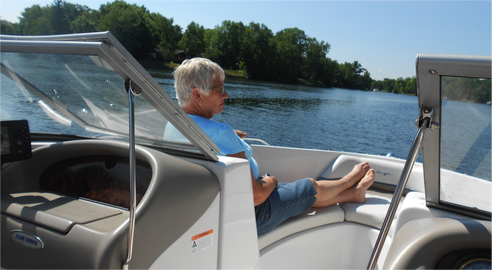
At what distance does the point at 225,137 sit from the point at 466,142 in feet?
2.90

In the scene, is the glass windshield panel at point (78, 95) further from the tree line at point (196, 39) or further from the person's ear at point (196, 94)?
the tree line at point (196, 39)

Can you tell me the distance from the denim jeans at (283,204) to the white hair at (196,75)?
0.61 m

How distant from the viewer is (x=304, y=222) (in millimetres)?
1839

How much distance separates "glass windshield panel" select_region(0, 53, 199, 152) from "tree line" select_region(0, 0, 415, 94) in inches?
1610

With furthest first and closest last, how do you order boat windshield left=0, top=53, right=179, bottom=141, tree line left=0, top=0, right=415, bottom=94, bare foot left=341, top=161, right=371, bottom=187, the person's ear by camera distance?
tree line left=0, top=0, right=415, bottom=94 < bare foot left=341, top=161, right=371, bottom=187 < the person's ear < boat windshield left=0, top=53, right=179, bottom=141

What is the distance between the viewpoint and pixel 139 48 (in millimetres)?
40438

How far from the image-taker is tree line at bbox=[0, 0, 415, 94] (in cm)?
4512

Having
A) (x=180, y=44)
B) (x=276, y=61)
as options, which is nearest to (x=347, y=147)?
(x=276, y=61)

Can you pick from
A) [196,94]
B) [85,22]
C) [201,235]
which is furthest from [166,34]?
[201,235]

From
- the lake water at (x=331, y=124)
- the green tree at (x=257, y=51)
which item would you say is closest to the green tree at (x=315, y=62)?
the green tree at (x=257, y=51)

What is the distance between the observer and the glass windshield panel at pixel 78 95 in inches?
36.3

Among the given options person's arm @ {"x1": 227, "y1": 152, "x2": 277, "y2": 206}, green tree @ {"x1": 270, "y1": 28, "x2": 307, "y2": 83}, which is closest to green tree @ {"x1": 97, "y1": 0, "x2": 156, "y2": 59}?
green tree @ {"x1": 270, "y1": 28, "x2": 307, "y2": 83}

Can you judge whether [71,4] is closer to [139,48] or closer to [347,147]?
[139,48]

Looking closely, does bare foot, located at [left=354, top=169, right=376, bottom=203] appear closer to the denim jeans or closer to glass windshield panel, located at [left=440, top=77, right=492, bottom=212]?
the denim jeans
